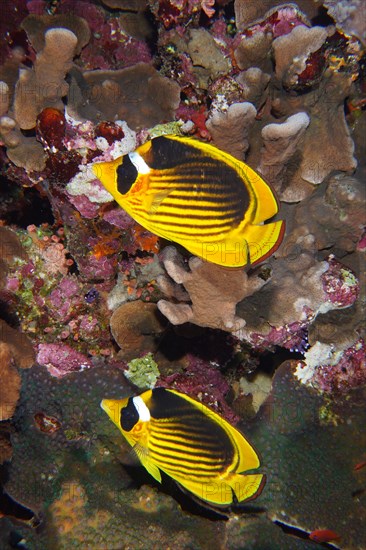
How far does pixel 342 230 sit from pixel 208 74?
170cm

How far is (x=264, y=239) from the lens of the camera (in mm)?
2014

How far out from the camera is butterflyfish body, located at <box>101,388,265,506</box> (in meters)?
2.27

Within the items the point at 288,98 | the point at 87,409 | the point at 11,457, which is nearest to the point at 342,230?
the point at 288,98

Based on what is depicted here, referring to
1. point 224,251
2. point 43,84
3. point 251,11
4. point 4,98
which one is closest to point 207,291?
point 224,251

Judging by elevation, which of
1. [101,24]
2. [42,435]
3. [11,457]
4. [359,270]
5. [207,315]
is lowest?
[11,457]

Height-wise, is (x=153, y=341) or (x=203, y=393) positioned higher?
(x=153, y=341)

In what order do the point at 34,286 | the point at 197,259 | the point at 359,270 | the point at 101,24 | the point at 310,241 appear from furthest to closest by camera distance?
the point at 101,24 < the point at 34,286 < the point at 359,270 < the point at 310,241 < the point at 197,259

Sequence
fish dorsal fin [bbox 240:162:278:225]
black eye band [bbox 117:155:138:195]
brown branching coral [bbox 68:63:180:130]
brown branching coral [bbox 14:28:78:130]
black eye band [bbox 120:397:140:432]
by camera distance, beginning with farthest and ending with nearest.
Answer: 1. brown branching coral [bbox 68:63:180:130]
2. brown branching coral [bbox 14:28:78:130]
3. black eye band [bbox 120:397:140:432]
4. fish dorsal fin [bbox 240:162:278:225]
5. black eye band [bbox 117:155:138:195]

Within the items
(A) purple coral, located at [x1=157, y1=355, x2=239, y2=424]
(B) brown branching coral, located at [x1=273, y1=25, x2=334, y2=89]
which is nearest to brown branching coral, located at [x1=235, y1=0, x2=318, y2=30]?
(B) brown branching coral, located at [x1=273, y1=25, x2=334, y2=89]

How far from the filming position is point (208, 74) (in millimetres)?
3350

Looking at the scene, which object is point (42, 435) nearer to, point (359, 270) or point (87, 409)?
point (87, 409)

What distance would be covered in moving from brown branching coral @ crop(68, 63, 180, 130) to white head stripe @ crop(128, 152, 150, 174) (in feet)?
5.52

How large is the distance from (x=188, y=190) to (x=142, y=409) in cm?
125

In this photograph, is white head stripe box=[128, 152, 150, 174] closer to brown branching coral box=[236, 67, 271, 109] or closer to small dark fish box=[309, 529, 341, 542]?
brown branching coral box=[236, 67, 271, 109]
